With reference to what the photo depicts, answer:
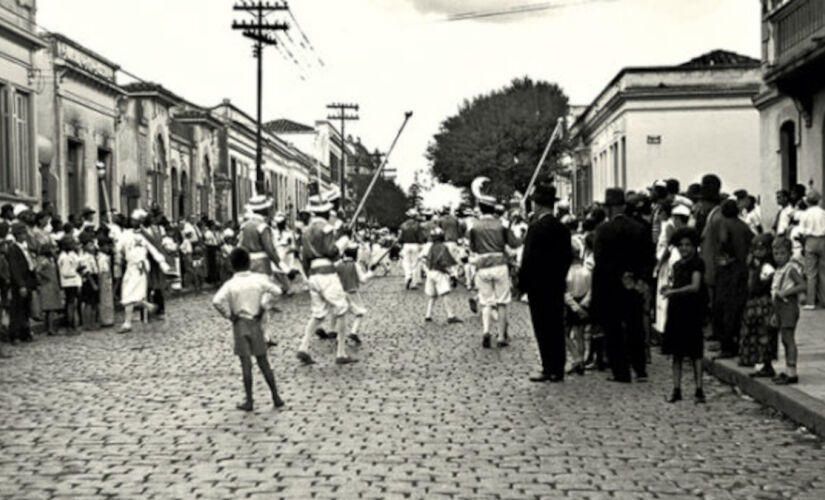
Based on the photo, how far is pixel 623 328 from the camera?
1148 centimetres

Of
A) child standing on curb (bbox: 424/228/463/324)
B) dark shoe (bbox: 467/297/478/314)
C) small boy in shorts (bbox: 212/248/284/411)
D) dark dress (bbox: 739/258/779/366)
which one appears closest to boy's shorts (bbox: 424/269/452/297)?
child standing on curb (bbox: 424/228/463/324)

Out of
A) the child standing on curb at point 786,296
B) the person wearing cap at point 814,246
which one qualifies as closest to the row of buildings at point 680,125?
the person wearing cap at point 814,246

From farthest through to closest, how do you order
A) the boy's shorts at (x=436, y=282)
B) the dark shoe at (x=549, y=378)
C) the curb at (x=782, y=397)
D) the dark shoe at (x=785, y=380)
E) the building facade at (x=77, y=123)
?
the building facade at (x=77, y=123)
the boy's shorts at (x=436, y=282)
the dark shoe at (x=549, y=378)
the dark shoe at (x=785, y=380)
the curb at (x=782, y=397)

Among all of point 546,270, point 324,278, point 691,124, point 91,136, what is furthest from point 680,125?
point 546,270

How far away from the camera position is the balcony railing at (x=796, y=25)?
19.4 metres

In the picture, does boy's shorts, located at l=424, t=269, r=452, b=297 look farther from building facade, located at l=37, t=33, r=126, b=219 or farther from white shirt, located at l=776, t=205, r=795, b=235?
building facade, located at l=37, t=33, r=126, b=219

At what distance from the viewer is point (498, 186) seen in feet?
209

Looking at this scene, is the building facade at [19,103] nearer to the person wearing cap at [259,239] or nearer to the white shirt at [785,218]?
the person wearing cap at [259,239]

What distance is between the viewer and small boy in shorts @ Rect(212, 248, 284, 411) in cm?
973

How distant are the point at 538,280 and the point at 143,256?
7.99 metres

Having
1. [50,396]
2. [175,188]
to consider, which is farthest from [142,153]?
[50,396]

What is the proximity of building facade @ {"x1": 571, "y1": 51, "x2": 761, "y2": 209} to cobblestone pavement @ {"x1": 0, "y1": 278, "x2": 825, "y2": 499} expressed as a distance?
97.7 ft

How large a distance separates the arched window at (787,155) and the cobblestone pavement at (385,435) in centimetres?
1074

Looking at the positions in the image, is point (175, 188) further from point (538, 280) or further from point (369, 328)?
point (538, 280)
